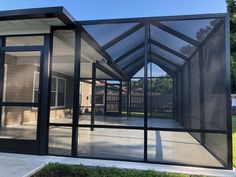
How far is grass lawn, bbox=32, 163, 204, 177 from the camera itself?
365 cm

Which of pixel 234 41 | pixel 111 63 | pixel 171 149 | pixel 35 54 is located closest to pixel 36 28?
pixel 35 54

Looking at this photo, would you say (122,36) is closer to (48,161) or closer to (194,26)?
(194,26)

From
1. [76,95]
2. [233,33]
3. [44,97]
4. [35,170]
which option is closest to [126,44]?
[76,95]

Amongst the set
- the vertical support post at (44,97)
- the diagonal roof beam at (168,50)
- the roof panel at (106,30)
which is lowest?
the vertical support post at (44,97)

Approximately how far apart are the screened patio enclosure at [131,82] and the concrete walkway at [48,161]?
227 millimetres

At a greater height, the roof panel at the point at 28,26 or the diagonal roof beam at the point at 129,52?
the roof panel at the point at 28,26

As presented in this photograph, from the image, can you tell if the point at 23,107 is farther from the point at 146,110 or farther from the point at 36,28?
the point at 146,110

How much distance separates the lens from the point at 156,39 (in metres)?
5.09

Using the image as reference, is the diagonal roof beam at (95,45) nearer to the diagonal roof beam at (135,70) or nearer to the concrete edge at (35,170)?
the diagonal roof beam at (135,70)

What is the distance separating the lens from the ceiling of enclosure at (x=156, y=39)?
464 cm

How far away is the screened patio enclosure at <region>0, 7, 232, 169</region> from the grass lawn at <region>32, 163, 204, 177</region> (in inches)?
29.3

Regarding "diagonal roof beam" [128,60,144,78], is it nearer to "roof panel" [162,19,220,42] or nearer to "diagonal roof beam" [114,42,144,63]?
"diagonal roof beam" [114,42,144,63]

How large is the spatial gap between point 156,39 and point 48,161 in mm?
3350

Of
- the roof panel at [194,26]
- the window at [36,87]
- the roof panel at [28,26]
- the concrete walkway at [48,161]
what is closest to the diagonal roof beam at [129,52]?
the roof panel at [194,26]
